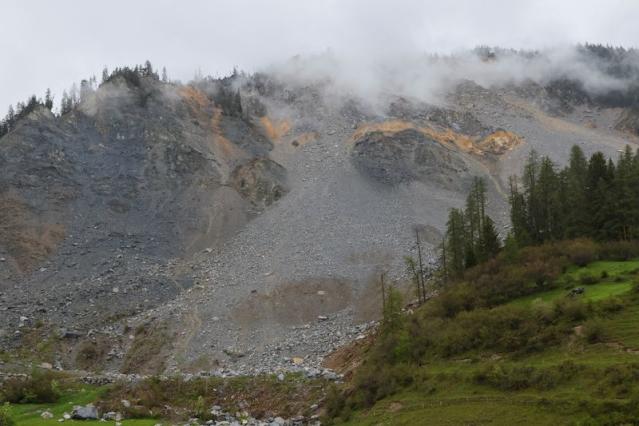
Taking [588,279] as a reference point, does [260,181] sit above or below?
above

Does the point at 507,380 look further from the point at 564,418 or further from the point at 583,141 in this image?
the point at 583,141

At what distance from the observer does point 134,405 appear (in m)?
49.2

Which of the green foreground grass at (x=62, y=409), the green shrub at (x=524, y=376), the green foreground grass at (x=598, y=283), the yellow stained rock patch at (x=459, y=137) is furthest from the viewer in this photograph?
the yellow stained rock patch at (x=459, y=137)

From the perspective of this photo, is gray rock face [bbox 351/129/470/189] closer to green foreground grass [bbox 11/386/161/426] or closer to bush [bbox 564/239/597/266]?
bush [bbox 564/239/597/266]

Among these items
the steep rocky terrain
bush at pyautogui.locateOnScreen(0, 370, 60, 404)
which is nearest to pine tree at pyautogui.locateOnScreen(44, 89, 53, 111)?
the steep rocky terrain

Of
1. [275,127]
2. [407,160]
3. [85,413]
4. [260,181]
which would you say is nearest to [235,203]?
[260,181]

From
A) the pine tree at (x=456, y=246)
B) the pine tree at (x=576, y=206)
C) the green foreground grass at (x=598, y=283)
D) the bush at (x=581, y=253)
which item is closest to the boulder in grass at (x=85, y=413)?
the green foreground grass at (x=598, y=283)

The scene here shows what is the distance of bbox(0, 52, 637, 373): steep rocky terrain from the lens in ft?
233

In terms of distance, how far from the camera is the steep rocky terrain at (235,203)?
233 ft

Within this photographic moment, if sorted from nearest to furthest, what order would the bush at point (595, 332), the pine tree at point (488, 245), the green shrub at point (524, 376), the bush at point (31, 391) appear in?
the green shrub at point (524, 376), the bush at point (595, 332), the bush at point (31, 391), the pine tree at point (488, 245)

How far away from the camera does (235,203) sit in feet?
350

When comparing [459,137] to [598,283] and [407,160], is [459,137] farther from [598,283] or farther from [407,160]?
[598,283]

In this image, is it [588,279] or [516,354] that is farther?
[588,279]

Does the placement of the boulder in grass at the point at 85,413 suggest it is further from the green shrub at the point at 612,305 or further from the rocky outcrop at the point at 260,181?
the rocky outcrop at the point at 260,181
